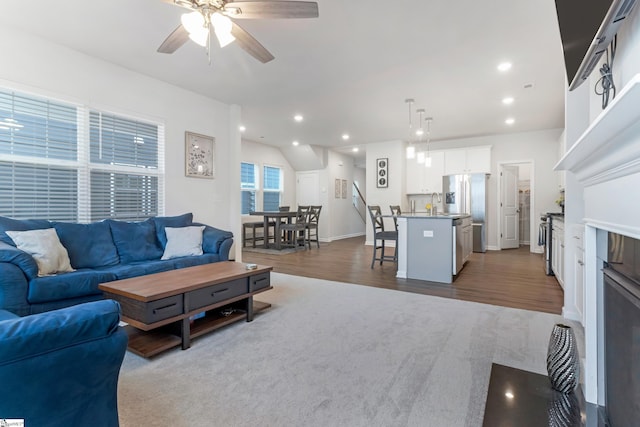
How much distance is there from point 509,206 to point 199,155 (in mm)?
6928

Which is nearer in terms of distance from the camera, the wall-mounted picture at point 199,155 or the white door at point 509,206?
the wall-mounted picture at point 199,155

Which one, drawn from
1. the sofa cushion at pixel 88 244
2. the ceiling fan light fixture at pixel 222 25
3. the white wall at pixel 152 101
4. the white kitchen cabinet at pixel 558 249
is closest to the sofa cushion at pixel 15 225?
the sofa cushion at pixel 88 244

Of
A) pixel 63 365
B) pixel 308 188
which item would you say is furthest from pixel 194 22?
pixel 308 188

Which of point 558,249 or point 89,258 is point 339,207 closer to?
point 558,249

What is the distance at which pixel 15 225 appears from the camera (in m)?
2.68

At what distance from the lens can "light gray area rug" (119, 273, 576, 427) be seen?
4.95 feet

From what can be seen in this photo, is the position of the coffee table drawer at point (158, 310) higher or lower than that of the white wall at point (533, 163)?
lower

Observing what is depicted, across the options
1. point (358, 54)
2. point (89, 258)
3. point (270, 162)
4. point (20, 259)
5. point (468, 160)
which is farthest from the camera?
point (270, 162)

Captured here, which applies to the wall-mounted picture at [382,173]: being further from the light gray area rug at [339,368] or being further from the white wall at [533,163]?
Result: the light gray area rug at [339,368]

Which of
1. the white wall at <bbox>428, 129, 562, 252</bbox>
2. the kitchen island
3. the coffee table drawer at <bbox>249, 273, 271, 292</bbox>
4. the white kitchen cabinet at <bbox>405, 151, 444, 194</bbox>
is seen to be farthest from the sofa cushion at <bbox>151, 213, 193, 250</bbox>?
the white wall at <bbox>428, 129, 562, 252</bbox>

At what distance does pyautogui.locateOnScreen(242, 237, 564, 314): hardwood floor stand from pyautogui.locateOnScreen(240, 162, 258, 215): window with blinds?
1568 millimetres

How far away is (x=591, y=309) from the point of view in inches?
58.6

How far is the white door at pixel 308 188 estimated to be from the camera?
904cm

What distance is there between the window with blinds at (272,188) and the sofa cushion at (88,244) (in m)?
5.32
